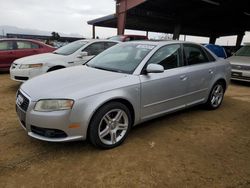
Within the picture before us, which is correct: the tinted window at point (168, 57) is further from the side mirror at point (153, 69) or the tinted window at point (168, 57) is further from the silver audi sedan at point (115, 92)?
the side mirror at point (153, 69)

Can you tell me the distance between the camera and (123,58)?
3996mm

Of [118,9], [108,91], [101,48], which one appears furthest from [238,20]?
[108,91]

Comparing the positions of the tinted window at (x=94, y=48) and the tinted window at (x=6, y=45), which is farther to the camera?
the tinted window at (x=6, y=45)

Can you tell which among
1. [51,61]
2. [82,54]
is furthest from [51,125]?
[82,54]

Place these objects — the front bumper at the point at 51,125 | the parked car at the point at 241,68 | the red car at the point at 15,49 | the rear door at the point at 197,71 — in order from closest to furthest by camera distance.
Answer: the front bumper at the point at 51,125
the rear door at the point at 197,71
the parked car at the point at 241,68
the red car at the point at 15,49

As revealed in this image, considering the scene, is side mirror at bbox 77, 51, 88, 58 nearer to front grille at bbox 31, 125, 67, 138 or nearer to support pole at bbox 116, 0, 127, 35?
front grille at bbox 31, 125, 67, 138

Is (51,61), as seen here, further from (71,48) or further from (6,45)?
(6,45)

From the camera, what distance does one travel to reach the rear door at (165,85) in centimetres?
352

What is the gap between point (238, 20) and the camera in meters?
24.0

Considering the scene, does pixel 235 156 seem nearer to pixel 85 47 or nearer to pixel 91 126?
pixel 91 126

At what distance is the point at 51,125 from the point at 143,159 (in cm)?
125

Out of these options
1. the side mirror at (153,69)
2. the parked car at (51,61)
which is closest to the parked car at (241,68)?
the parked car at (51,61)

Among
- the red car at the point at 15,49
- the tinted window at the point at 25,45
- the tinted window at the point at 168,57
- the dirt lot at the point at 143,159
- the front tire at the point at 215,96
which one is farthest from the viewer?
the tinted window at the point at 25,45

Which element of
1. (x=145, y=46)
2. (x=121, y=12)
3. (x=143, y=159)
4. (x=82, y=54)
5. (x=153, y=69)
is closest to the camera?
(x=143, y=159)
